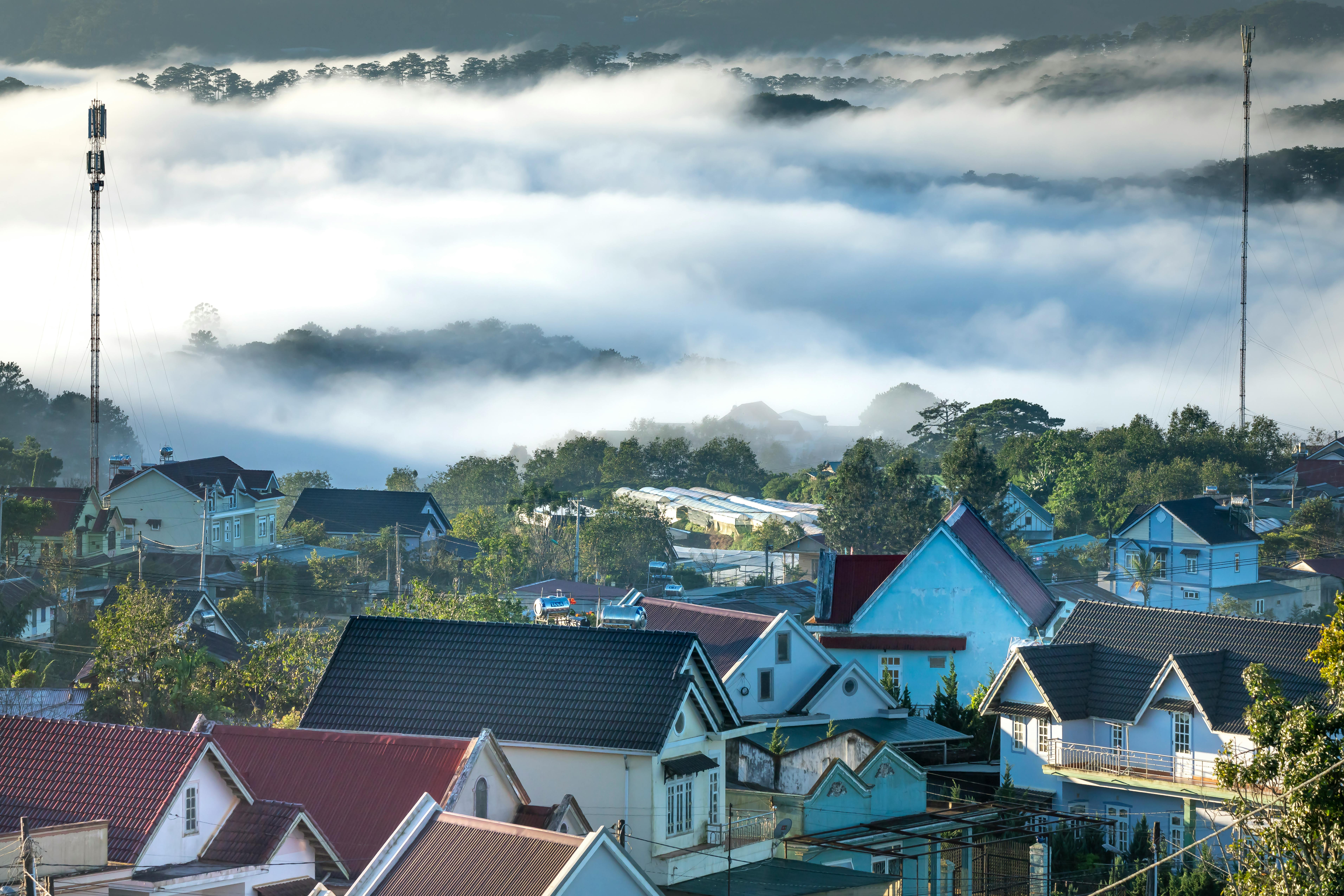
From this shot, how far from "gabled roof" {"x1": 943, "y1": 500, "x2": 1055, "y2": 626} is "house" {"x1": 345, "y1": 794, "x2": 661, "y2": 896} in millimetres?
42327

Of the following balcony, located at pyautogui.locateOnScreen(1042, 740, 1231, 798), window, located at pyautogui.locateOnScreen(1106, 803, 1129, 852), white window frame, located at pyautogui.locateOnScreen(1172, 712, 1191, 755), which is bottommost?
window, located at pyautogui.locateOnScreen(1106, 803, 1129, 852)

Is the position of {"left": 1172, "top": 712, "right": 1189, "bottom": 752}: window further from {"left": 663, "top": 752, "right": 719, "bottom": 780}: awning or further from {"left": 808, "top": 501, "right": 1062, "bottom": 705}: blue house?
{"left": 663, "top": 752, "right": 719, "bottom": 780}: awning

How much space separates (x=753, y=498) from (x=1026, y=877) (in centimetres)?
→ 13513

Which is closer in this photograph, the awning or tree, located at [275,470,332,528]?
the awning

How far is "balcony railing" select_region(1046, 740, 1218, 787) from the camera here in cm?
4994

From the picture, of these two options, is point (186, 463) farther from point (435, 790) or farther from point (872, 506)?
point (435, 790)

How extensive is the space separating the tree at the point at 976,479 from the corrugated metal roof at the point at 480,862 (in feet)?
330

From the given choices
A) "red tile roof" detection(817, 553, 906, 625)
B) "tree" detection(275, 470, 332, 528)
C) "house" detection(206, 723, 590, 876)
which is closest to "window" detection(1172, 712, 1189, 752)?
"red tile roof" detection(817, 553, 906, 625)

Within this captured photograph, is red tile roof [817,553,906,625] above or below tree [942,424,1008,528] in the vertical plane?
below

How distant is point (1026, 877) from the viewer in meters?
43.4

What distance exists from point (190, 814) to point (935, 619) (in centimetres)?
4265

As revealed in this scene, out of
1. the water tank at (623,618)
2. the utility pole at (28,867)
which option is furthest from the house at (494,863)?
the water tank at (623,618)

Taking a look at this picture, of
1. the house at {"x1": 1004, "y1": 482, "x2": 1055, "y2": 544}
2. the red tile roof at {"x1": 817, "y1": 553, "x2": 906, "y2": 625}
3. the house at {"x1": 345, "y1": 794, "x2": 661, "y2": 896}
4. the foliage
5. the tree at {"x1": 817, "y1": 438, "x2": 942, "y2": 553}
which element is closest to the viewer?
the foliage

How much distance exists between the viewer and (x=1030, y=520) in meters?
138
